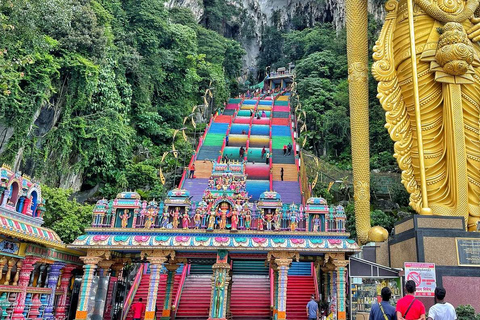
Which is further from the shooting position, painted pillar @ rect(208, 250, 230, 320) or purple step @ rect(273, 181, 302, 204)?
purple step @ rect(273, 181, 302, 204)

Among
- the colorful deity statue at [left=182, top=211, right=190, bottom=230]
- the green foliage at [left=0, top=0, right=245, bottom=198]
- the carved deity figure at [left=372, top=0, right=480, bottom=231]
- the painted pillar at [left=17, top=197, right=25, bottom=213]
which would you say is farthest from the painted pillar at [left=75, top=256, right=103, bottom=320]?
the carved deity figure at [left=372, top=0, right=480, bottom=231]

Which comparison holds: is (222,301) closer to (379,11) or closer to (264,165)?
(264,165)

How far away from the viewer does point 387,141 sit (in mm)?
22297

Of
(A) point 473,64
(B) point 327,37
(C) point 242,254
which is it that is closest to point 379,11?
(B) point 327,37

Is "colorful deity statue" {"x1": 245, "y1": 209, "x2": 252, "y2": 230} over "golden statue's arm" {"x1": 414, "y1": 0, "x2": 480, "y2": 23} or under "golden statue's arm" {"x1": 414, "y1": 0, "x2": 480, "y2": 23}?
under

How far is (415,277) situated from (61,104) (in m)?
13.9

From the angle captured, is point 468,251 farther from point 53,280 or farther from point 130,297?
point 53,280

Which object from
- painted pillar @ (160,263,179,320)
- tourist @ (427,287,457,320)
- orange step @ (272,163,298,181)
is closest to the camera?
tourist @ (427,287,457,320)

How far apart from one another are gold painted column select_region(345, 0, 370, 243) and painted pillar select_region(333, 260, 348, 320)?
219 centimetres

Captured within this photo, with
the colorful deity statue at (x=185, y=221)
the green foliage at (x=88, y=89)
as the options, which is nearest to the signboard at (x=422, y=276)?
the colorful deity statue at (x=185, y=221)

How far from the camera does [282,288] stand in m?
7.54

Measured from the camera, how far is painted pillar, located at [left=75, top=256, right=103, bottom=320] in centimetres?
738

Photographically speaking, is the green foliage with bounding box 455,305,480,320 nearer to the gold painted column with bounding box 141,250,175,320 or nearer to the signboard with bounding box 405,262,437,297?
the signboard with bounding box 405,262,437,297

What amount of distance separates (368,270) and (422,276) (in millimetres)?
1416
